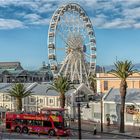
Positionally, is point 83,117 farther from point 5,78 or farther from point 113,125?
point 5,78

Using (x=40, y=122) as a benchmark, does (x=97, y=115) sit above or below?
above

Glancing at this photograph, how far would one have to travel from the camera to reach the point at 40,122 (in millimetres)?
61000

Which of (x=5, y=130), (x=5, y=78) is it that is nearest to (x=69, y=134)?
(x=5, y=130)

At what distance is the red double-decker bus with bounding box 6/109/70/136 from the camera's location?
194ft

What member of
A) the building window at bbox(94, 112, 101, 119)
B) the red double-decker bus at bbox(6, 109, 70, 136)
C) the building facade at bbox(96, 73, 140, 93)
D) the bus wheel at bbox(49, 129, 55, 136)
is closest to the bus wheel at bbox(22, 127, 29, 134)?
the red double-decker bus at bbox(6, 109, 70, 136)

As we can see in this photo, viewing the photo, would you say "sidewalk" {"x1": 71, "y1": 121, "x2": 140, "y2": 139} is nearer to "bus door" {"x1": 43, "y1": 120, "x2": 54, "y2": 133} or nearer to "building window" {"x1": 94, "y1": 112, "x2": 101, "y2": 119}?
"building window" {"x1": 94, "y1": 112, "x2": 101, "y2": 119}

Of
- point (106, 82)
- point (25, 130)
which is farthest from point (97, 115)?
point (25, 130)

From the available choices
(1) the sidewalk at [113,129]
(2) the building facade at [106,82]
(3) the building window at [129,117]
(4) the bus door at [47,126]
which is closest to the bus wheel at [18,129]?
(4) the bus door at [47,126]

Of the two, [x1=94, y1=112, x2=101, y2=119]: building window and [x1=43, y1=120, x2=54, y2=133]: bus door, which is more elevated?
[x1=94, y1=112, x2=101, y2=119]: building window

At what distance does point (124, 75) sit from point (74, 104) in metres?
20.6

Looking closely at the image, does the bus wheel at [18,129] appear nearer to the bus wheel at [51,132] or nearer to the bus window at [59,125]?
the bus wheel at [51,132]

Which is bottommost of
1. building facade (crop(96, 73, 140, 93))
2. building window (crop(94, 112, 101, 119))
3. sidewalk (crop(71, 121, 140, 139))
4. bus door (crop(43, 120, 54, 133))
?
sidewalk (crop(71, 121, 140, 139))

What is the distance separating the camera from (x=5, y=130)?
6544 cm

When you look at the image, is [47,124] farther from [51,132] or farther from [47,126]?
[51,132]
